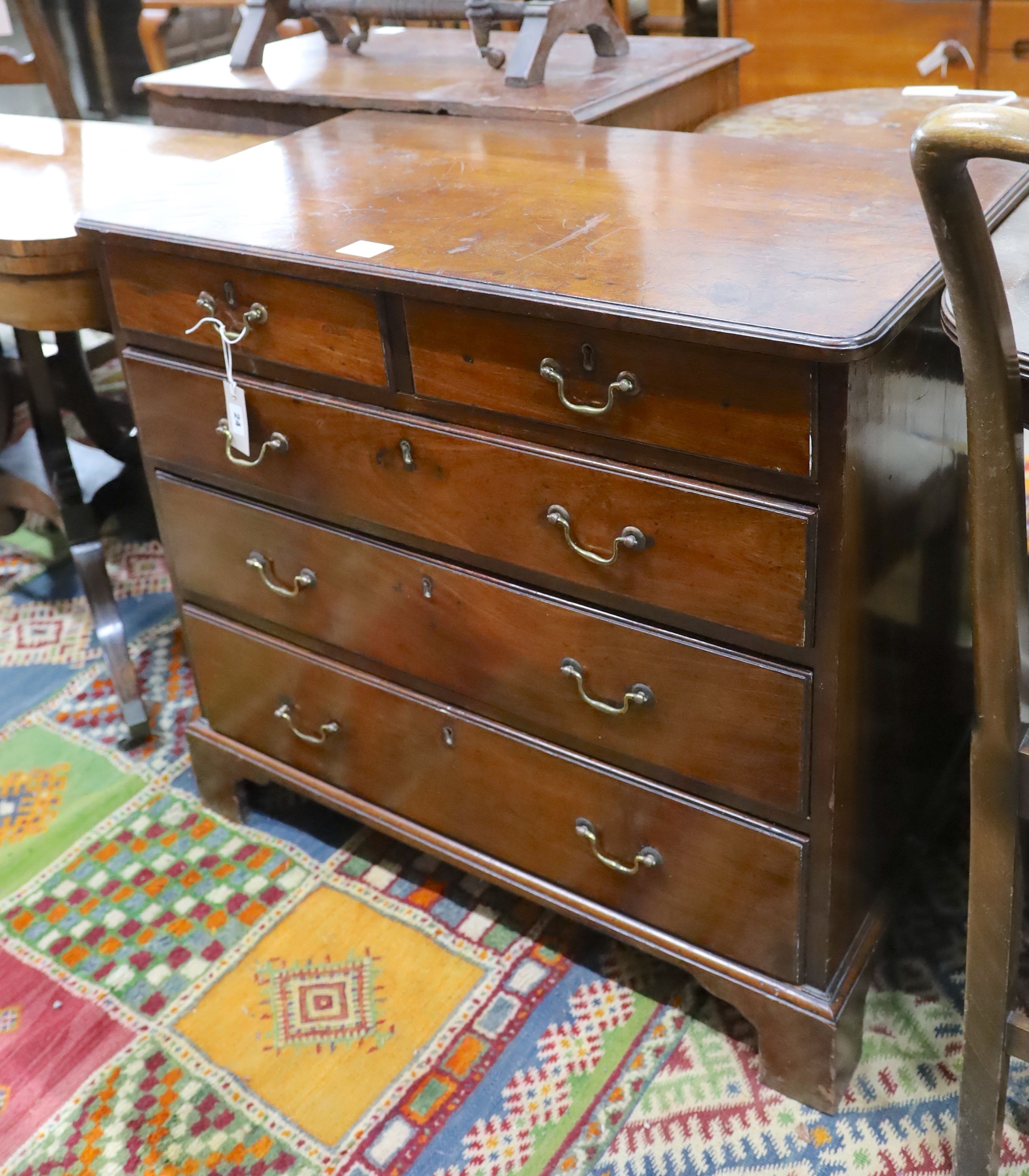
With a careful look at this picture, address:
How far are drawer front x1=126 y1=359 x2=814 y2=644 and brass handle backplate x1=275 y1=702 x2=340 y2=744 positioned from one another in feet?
1.05

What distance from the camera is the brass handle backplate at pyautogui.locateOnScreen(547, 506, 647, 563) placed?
1.17m

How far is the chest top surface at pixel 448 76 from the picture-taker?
5.57 ft

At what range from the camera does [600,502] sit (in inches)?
46.5

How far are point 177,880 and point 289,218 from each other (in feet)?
3.19

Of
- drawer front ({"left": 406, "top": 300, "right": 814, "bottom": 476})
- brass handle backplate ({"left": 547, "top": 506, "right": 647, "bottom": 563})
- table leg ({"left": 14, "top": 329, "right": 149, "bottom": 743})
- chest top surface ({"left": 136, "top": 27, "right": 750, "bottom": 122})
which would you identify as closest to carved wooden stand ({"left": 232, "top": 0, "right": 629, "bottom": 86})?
chest top surface ({"left": 136, "top": 27, "right": 750, "bottom": 122})

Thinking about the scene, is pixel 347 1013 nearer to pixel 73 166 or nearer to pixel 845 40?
pixel 73 166

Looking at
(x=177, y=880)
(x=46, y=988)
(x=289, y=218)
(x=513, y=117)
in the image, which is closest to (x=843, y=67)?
(x=513, y=117)

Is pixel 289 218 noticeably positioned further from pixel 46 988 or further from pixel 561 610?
pixel 46 988

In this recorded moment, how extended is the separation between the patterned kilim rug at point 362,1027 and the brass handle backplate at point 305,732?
23 cm

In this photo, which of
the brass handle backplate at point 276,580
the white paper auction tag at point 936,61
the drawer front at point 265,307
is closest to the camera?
the drawer front at point 265,307

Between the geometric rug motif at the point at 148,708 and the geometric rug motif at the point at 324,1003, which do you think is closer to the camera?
the geometric rug motif at the point at 324,1003

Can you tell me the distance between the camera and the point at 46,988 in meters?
1.60

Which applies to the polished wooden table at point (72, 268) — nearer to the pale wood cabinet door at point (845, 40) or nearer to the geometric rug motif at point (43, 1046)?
the geometric rug motif at point (43, 1046)

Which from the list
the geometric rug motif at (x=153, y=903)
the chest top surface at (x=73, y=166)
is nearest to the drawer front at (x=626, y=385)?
the chest top surface at (x=73, y=166)
